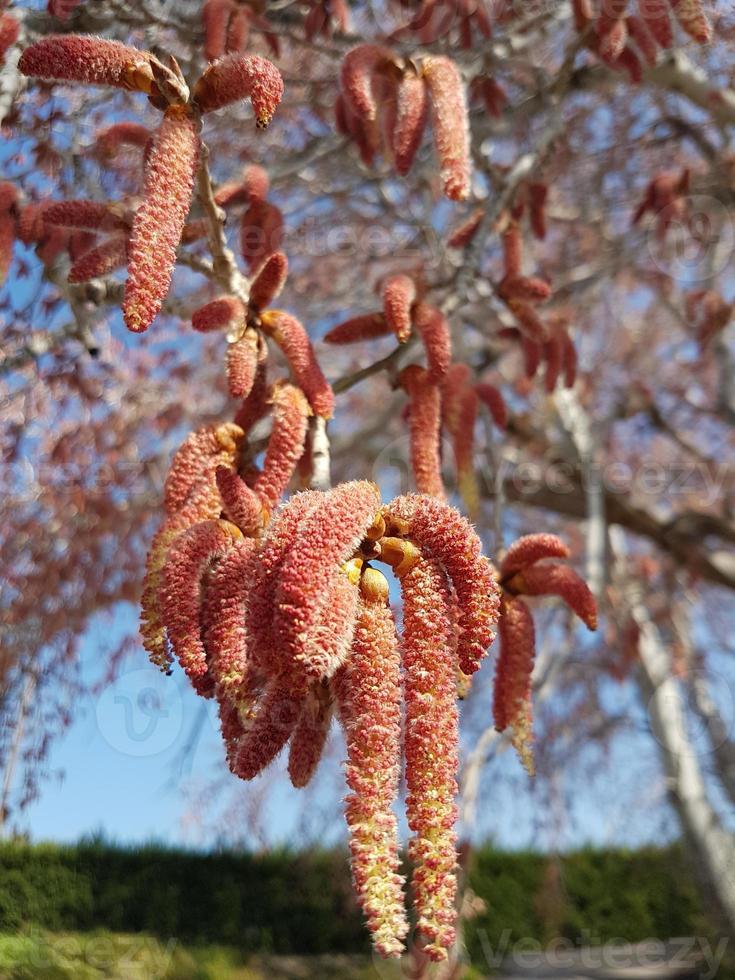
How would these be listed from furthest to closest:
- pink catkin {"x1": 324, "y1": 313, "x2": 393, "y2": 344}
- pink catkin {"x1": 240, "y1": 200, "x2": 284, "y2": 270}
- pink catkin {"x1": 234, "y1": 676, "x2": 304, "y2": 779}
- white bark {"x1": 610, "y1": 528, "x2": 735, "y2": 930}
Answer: white bark {"x1": 610, "y1": 528, "x2": 735, "y2": 930}, pink catkin {"x1": 240, "y1": 200, "x2": 284, "y2": 270}, pink catkin {"x1": 324, "y1": 313, "x2": 393, "y2": 344}, pink catkin {"x1": 234, "y1": 676, "x2": 304, "y2": 779}

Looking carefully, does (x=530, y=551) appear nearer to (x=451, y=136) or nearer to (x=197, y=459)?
(x=197, y=459)

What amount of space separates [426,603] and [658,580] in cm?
657

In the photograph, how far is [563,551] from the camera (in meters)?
1.38

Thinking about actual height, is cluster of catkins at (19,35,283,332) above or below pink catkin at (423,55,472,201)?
below

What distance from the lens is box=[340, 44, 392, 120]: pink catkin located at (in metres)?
1.72

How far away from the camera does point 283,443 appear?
122 centimetres

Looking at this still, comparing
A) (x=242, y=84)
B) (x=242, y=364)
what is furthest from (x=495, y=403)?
(x=242, y=84)

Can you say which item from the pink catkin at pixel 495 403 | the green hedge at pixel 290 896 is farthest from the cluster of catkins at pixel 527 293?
the green hedge at pixel 290 896

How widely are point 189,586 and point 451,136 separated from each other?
3.25ft

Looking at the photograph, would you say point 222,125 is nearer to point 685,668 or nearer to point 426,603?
point 426,603

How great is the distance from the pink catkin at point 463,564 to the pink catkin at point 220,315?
54cm

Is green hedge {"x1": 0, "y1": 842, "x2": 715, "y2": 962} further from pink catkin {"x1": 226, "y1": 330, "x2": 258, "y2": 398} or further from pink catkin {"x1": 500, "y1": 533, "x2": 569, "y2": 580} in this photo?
pink catkin {"x1": 226, "y1": 330, "x2": 258, "y2": 398}

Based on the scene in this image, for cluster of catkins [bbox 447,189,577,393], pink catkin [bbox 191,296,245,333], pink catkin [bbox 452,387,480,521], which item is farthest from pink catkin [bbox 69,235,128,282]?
cluster of catkins [bbox 447,189,577,393]

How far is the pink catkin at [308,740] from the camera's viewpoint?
99cm
